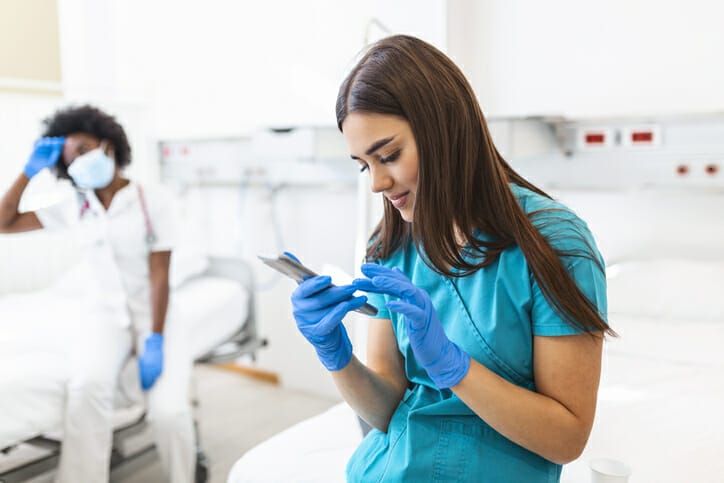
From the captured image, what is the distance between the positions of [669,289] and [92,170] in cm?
192

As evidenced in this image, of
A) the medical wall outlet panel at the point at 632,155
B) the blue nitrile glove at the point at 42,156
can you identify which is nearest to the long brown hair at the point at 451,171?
the medical wall outlet panel at the point at 632,155

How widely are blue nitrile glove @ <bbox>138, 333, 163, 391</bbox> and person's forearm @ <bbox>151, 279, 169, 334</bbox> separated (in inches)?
3.0

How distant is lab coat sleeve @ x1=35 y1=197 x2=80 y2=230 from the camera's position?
2.14 m

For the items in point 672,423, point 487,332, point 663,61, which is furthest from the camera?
point 663,61

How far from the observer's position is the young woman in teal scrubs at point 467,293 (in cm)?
90

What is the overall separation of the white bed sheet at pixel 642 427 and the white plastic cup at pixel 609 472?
0.55ft

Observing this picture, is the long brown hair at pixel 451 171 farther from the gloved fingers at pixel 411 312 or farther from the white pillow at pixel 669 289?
the white pillow at pixel 669 289

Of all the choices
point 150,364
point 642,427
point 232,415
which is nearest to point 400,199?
point 642,427

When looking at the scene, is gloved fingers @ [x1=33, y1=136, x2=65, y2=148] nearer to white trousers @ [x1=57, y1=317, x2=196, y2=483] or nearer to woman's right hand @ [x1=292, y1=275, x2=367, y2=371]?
white trousers @ [x1=57, y1=317, x2=196, y2=483]

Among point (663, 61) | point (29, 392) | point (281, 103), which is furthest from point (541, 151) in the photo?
point (29, 392)

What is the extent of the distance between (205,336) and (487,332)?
1.66 m

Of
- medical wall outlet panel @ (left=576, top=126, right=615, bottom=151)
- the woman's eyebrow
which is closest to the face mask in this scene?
the woman's eyebrow

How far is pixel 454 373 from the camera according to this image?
893 mm

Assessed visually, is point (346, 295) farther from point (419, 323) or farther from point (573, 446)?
point (573, 446)
